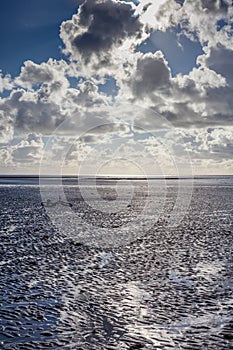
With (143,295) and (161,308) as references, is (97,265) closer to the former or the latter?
(143,295)

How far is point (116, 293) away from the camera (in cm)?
1260

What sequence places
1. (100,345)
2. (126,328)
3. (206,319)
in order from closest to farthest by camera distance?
(100,345), (126,328), (206,319)

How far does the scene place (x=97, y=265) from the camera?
54.5 ft

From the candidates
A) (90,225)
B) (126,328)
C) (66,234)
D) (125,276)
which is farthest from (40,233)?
(126,328)

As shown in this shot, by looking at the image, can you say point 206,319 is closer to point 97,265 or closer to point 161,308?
point 161,308

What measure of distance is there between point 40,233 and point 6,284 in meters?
11.8

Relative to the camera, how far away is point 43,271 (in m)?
15.5

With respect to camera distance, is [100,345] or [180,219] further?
[180,219]

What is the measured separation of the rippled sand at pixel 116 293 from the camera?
916cm

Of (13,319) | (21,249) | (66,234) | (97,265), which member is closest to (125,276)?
(97,265)

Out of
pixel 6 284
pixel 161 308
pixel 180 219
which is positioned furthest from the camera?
pixel 180 219

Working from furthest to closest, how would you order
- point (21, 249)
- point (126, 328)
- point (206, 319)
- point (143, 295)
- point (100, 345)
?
point (21, 249)
point (143, 295)
point (206, 319)
point (126, 328)
point (100, 345)

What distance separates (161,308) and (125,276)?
3.66 metres

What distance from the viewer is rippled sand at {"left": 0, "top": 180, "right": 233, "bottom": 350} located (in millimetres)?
9156
